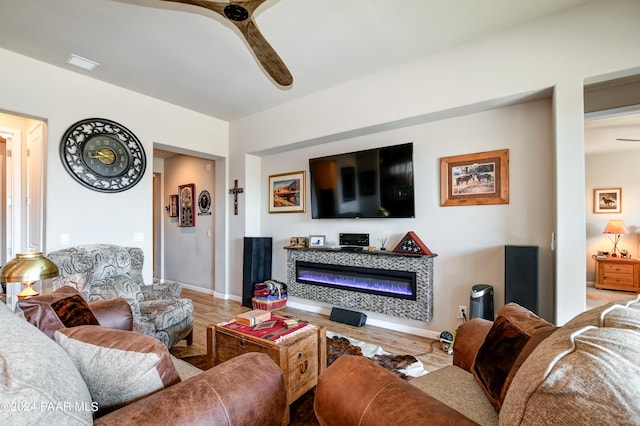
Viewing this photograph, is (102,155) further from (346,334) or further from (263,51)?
(346,334)

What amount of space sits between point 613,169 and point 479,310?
16.7ft

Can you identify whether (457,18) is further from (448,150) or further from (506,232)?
(506,232)

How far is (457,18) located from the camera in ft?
7.57

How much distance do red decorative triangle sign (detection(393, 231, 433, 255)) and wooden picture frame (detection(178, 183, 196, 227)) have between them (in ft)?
12.6

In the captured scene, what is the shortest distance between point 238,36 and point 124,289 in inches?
94.1

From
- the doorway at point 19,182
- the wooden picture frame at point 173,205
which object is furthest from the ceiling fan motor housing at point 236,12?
the wooden picture frame at point 173,205

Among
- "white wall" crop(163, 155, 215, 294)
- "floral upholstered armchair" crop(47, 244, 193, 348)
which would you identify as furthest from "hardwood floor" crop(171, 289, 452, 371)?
"white wall" crop(163, 155, 215, 294)

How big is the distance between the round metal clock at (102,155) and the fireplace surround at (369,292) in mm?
2200

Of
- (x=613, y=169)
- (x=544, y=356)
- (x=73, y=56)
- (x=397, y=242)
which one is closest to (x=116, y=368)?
(x=544, y=356)

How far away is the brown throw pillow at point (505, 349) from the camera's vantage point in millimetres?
971

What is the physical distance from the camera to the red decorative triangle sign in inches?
121

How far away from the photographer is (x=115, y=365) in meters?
0.88

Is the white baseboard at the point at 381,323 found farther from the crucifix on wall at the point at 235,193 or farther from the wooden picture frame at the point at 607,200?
the wooden picture frame at the point at 607,200

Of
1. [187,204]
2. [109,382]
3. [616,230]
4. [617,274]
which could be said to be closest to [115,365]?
[109,382]
